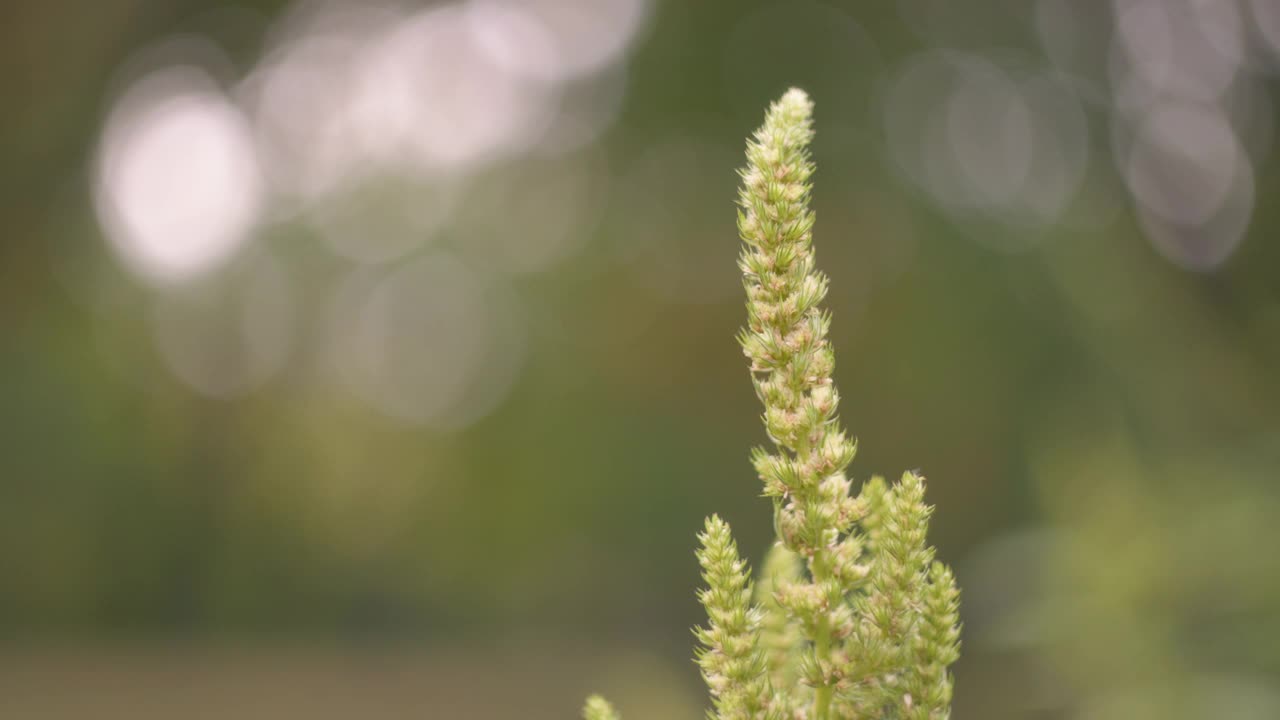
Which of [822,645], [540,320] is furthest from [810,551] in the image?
[540,320]

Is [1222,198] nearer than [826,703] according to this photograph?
No

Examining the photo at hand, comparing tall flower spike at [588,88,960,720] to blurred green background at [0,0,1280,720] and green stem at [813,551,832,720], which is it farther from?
blurred green background at [0,0,1280,720]

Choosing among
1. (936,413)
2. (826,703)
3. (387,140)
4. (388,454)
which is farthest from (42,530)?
(826,703)

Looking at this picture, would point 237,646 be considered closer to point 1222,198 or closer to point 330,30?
point 330,30

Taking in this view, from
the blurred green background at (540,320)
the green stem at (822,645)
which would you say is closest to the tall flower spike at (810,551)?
the green stem at (822,645)

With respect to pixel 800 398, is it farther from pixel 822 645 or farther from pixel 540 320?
pixel 540 320

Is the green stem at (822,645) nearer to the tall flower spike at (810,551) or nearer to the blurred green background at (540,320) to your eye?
the tall flower spike at (810,551)
